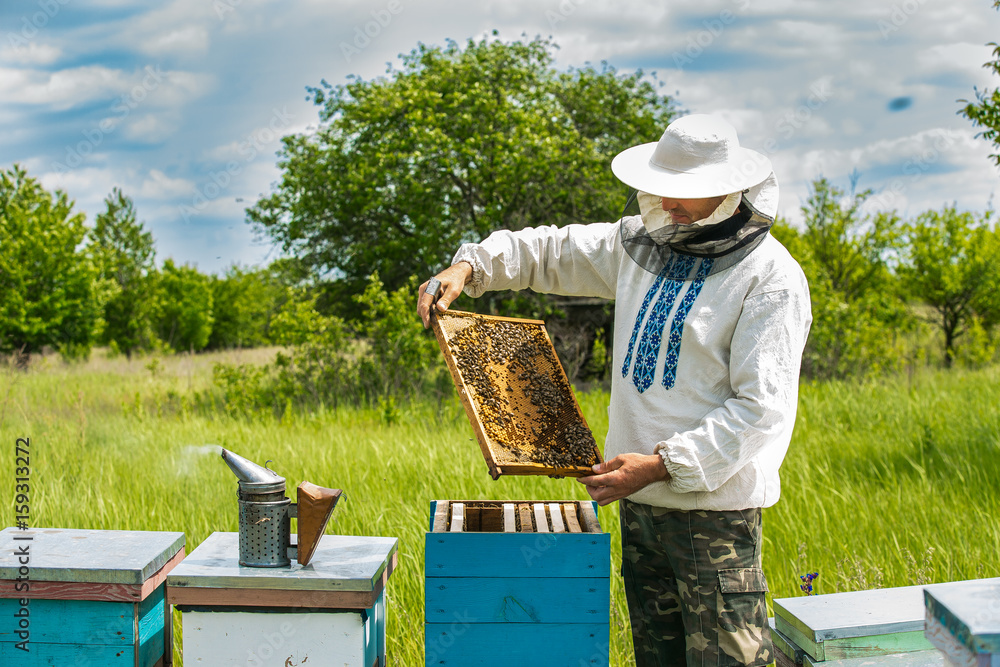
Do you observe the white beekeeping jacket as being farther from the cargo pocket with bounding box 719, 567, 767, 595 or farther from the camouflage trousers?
the cargo pocket with bounding box 719, 567, 767, 595

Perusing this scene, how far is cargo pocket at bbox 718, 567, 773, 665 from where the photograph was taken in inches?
90.6

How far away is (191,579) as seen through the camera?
7.25 feet

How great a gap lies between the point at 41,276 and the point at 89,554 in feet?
55.9

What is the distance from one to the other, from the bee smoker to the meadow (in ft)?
4.21

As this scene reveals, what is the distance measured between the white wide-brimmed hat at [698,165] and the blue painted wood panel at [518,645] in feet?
4.66

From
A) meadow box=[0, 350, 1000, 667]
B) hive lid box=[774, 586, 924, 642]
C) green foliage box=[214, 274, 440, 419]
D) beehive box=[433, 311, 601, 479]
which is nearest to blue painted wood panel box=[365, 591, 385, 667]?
beehive box=[433, 311, 601, 479]

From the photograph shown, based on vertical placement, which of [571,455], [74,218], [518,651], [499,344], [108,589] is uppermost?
[74,218]

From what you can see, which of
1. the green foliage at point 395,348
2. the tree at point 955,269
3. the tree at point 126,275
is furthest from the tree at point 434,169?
the tree at point 126,275

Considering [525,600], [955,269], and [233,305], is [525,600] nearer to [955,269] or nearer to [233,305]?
[955,269]

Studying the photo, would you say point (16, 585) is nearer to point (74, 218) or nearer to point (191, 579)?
point (191, 579)

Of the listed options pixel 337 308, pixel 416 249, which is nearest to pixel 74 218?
pixel 337 308

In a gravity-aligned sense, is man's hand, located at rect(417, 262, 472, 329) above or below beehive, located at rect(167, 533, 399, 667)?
above

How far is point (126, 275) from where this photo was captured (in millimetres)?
29391

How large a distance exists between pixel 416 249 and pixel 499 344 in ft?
28.1
